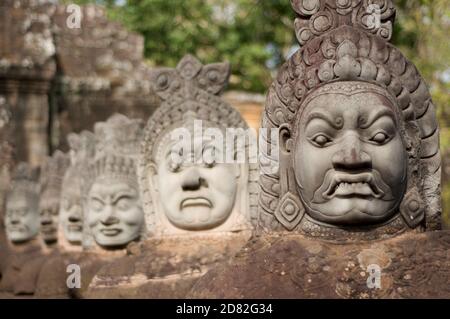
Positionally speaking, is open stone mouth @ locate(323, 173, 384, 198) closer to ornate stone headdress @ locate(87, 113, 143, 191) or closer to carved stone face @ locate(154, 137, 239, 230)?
carved stone face @ locate(154, 137, 239, 230)

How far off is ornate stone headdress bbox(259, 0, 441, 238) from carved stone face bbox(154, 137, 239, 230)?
1.52 meters

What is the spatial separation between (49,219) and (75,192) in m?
1.08

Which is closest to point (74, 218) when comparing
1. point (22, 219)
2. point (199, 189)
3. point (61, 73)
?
point (22, 219)

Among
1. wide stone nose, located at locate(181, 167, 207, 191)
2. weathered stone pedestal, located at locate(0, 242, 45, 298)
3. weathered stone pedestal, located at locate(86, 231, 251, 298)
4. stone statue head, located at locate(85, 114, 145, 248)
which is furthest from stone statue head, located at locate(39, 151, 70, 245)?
wide stone nose, located at locate(181, 167, 207, 191)

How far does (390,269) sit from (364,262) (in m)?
0.13

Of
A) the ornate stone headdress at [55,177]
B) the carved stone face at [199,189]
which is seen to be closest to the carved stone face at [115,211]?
the carved stone face at [199,189]

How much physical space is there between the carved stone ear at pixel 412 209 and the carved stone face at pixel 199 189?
6.45ft

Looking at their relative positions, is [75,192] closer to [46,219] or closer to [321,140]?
[46,219]

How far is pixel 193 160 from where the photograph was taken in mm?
5707

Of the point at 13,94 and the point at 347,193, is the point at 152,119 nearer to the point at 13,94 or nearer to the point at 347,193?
the point at 347,193

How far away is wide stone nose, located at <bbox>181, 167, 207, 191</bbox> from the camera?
5.60 m

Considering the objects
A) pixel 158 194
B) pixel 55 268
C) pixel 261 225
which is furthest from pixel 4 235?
pixel 261 225

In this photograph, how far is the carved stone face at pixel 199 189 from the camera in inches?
225

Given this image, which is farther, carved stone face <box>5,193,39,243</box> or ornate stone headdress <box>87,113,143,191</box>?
carved stone face <box>5,193,39,243</box>
